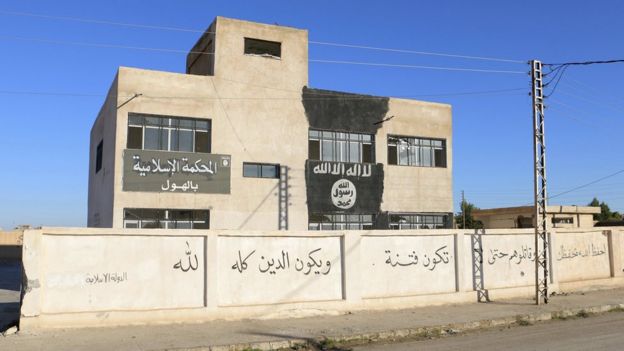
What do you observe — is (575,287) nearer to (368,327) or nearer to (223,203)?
(368,327)

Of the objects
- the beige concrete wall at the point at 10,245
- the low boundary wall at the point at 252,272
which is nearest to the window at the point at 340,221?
the low boundary wall at the point at 252,272

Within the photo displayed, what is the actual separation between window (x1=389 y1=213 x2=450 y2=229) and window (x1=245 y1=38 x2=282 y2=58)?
9.39 meters

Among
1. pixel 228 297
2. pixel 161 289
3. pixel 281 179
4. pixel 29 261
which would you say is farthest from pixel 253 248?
pixel 281 179

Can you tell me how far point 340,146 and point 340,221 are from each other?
349 centimetres

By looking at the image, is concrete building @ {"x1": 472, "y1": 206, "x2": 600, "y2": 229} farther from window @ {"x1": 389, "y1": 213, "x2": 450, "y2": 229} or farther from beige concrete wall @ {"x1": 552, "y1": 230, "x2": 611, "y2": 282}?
beige concrete wall @ {"x1": 552, "y1": 230, "x2": 611, "y2": 282}

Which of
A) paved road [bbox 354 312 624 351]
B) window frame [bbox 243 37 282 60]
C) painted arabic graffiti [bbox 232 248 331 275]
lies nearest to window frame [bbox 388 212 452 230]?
window frame [bbox 243 37 282 60]

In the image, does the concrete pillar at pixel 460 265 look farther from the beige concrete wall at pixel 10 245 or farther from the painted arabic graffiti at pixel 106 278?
the beige concrete wall at pixel 10 245

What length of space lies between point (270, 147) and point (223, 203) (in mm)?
3268

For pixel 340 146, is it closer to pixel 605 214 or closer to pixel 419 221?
pixel 419 221

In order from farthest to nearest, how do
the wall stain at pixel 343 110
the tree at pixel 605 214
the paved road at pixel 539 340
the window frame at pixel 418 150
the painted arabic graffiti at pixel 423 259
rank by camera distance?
the tree at pixel 605 214
the window frame at pixel 418 150
the wall stain at pixel 343 110
the painted arabic graffiti at pixel 423 259
the paved road at pixel 539 340

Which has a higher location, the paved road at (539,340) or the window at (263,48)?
the window at (263,48)

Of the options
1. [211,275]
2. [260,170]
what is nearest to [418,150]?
[260,170]

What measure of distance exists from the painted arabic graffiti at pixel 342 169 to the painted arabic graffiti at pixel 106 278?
49.9 feet

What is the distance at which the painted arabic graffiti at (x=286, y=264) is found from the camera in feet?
39.2
